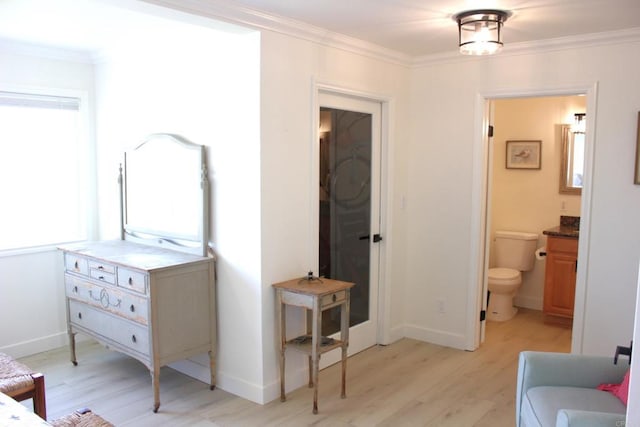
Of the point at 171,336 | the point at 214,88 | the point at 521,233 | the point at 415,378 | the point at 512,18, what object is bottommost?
the point at 415,378

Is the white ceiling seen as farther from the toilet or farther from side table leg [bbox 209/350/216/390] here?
the toilet

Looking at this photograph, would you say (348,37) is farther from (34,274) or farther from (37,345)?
(37,345)

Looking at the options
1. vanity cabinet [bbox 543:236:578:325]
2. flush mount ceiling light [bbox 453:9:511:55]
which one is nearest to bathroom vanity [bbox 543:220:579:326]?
vanity cabinet [bbox 543:236:578:325]

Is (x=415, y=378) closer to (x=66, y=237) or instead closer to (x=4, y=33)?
(x=66, y=237)

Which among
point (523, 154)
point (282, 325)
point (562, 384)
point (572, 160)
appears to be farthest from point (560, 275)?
point (282, 325)

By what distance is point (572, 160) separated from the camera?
5.05 meters

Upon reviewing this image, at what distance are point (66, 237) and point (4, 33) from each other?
1.62 meters

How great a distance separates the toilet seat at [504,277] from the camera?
493 centimetres

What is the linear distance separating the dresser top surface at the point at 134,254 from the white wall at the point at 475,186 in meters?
1.93

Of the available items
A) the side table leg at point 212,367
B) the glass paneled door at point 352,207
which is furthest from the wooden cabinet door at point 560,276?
the side table leg at point 212,367

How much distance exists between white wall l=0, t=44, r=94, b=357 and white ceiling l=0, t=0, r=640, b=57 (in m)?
0.28

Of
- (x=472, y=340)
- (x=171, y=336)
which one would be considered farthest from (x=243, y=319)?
(x=472, y=340)

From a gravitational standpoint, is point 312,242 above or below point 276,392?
above

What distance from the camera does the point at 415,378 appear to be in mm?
3672
